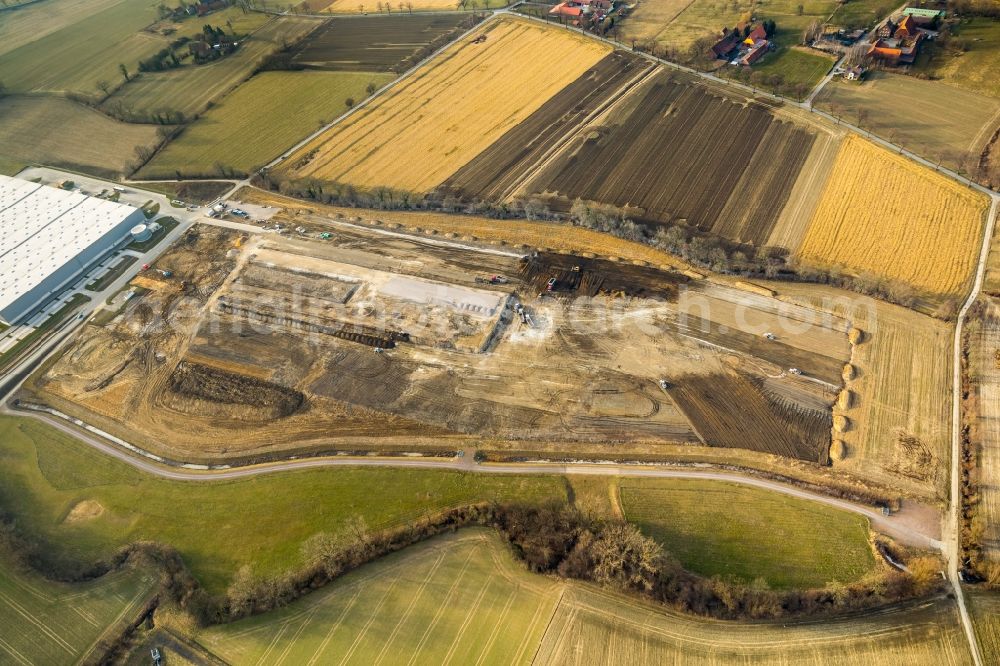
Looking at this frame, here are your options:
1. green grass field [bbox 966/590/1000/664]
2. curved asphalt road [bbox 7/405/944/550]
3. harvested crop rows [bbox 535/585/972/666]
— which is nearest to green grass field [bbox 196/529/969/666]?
harvested crop rows [bbox 535/585/972/666]

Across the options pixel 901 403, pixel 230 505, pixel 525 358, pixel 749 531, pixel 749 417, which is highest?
pixel 901 403

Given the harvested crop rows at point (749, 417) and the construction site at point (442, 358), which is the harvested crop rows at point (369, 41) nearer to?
the construction site at point (442, 358)

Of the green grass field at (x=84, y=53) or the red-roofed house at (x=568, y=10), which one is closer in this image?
the green grass field at (x=84, y=53)

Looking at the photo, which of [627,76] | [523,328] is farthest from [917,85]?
[523,328]

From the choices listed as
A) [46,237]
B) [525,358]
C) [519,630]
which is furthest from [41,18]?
[519,630]

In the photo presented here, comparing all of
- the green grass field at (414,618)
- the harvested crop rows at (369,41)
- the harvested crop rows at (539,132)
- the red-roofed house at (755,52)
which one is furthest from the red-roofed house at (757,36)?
the green grass field at (414,618)

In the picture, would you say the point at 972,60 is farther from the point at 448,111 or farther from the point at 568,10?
the point at 448,111

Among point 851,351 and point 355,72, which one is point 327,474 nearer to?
point 851,351
